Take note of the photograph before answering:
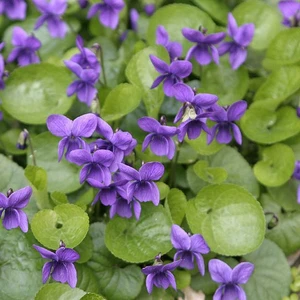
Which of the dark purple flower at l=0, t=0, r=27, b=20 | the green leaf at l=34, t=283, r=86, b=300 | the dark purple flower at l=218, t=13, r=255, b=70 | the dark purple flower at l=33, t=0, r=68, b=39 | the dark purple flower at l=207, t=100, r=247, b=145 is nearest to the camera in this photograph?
the green leaf at l=34, t=283, r=86, b=300

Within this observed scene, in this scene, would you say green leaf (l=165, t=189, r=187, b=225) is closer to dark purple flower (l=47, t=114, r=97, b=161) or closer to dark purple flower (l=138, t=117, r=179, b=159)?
dark purple flower (l=138, t=117, r=179, b=159)

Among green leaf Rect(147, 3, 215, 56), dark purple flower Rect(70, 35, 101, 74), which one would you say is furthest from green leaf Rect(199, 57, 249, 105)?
dark purple flower Rect(70, 35, 101, 74)

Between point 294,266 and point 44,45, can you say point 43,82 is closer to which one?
point 44,45

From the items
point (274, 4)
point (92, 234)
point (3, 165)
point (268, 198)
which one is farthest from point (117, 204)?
point (274, 4)

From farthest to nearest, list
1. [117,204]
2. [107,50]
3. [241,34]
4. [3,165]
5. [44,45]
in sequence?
[44,45] → [107,50] → [241,34] → [3,165] → [117,204]

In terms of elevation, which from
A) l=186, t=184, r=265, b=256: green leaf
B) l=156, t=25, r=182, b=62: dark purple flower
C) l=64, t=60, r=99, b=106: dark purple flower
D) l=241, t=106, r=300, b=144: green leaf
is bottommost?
l=186, t=184, r=265, b=256: green leaf

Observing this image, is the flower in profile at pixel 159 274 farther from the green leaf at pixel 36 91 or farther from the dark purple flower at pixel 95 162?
the green leaf at pixel 36 91

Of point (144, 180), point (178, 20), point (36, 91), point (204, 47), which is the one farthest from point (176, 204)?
point (178, 20)
